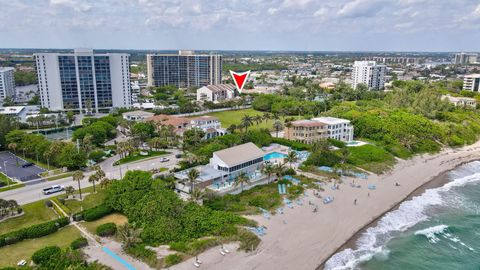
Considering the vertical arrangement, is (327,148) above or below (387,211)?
above

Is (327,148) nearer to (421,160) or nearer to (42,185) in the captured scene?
(421,160)

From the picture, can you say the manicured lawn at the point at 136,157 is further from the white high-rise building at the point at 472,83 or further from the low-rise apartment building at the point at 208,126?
the white high-rise building at the point at 472,83

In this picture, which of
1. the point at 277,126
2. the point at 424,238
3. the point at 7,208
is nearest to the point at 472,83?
the point at 277,126

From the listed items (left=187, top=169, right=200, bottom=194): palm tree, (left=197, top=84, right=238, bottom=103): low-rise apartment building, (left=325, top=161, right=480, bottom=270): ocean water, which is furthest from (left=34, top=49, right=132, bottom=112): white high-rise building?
(left=325, top=161, right=480, bottom=270): ocean water

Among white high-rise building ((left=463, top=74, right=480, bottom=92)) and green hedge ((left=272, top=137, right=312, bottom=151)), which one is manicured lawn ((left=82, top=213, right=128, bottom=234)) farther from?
white high-rise building ((left=463, top=74, right=480, bottom=92))

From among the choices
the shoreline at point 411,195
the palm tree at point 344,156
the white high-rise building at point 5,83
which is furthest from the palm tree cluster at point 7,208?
the white high-rise building at point 5,83

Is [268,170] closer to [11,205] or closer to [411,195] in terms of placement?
[411,195]

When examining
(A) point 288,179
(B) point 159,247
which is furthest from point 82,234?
(A) point 288,179

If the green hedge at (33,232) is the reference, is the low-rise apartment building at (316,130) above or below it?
above
